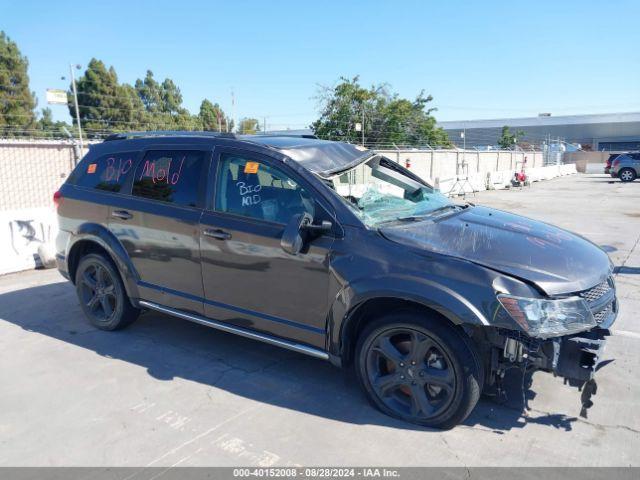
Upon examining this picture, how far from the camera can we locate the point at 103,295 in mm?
5035

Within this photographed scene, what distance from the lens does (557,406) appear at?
11.5ft

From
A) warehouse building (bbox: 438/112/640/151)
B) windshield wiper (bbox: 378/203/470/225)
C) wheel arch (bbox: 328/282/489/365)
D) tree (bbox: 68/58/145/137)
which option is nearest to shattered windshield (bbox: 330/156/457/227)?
windshield wiper (bbox: 378/203/470/225)

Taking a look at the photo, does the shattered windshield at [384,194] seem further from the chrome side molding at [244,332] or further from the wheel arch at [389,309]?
the chrome side molding at [244,332]

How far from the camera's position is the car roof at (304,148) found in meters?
3.86

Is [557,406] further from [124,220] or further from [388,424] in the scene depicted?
[124,220]

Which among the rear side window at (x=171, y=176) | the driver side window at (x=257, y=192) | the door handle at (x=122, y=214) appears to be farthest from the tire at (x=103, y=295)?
the driver side window at (x=257, y=192)

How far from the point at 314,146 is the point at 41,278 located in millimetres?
5157

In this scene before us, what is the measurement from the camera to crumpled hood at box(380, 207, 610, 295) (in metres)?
3.04

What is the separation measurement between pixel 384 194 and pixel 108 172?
2.77 meters

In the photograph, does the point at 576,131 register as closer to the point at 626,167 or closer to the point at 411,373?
the point at 626,167

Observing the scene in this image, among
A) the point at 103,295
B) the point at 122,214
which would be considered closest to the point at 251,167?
the point at 122,214

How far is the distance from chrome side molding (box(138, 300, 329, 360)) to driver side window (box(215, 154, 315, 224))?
0.90 metres

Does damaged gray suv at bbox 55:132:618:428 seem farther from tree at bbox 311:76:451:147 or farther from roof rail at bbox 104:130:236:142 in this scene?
tree at bbox 311:76:451:147

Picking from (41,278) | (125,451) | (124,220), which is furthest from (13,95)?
(125,451)
